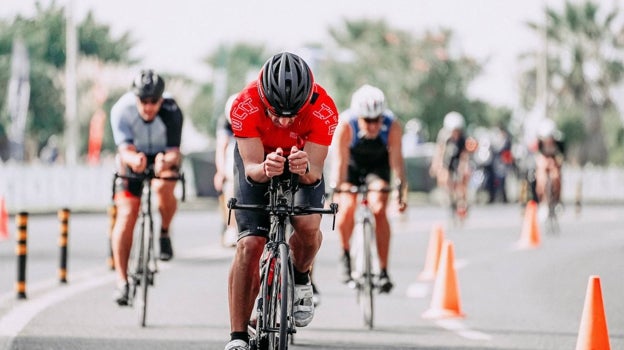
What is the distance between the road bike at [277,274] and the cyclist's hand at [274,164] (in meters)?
0.17

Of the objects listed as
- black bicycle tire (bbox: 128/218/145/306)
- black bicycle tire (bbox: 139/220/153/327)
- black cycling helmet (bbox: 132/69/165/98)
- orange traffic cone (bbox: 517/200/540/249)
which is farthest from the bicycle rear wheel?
orange traffic cone (bbox: 517/200/540/249)

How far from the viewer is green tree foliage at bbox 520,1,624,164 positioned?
63.2 m

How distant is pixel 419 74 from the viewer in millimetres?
58406

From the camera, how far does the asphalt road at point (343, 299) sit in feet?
32.1

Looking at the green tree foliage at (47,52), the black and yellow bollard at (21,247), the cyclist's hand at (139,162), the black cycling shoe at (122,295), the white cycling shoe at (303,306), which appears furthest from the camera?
the green tree foliage at (47,52)

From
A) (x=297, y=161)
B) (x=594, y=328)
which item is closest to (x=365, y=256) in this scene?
(x=594, y=328)

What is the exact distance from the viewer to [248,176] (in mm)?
7449

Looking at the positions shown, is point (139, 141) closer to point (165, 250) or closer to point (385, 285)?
point (165, 250)

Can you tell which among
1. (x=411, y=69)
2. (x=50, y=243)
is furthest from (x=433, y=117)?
(x=50, y=243)

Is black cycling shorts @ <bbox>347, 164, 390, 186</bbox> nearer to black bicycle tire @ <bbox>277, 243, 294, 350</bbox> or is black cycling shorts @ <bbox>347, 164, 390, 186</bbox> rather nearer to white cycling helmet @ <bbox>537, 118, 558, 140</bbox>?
black bicycle tire @ <bbox>277, 243, 294, 350</bbox>

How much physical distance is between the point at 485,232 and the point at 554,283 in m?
8.95

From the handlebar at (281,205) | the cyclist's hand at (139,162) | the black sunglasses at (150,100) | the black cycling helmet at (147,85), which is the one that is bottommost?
the handlebar at (281,205)

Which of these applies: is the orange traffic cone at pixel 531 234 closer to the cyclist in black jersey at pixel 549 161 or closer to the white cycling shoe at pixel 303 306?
the cyclist in black jersey at pixel 549 161

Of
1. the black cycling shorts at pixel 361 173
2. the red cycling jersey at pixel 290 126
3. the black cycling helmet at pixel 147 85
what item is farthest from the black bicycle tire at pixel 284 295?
the black cycling shorts at pixel 361 173
